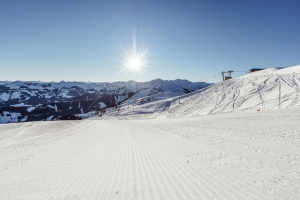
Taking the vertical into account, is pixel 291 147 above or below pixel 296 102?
below

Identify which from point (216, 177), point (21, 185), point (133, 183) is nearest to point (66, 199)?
point (133, 183)

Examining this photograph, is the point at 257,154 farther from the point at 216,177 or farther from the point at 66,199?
the point at 66,199

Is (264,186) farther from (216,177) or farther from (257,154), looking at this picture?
(257,154)

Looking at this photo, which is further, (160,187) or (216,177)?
(216,177)

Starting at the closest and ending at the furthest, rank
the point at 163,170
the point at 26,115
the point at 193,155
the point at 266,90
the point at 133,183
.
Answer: the point at 133,183
the point at 163,170
the point at 193,155
the point at 266,90
the point at 26,115

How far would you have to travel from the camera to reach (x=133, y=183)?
17.1ft

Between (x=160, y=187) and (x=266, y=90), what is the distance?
3822 centimetres

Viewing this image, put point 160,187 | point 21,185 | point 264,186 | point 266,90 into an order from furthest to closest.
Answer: point 266,90, point 21,185, point 160,187, point 264,186

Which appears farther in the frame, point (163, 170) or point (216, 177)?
point (163, 170)

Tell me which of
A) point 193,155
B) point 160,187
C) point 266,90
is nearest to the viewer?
point 160,187

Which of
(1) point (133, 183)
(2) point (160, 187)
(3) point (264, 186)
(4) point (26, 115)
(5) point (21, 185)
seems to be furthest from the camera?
(4) point (26, 115)

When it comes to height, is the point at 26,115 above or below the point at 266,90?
below

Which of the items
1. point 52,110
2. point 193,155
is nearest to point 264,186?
point 193,155

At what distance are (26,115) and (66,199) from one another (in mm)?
233657
